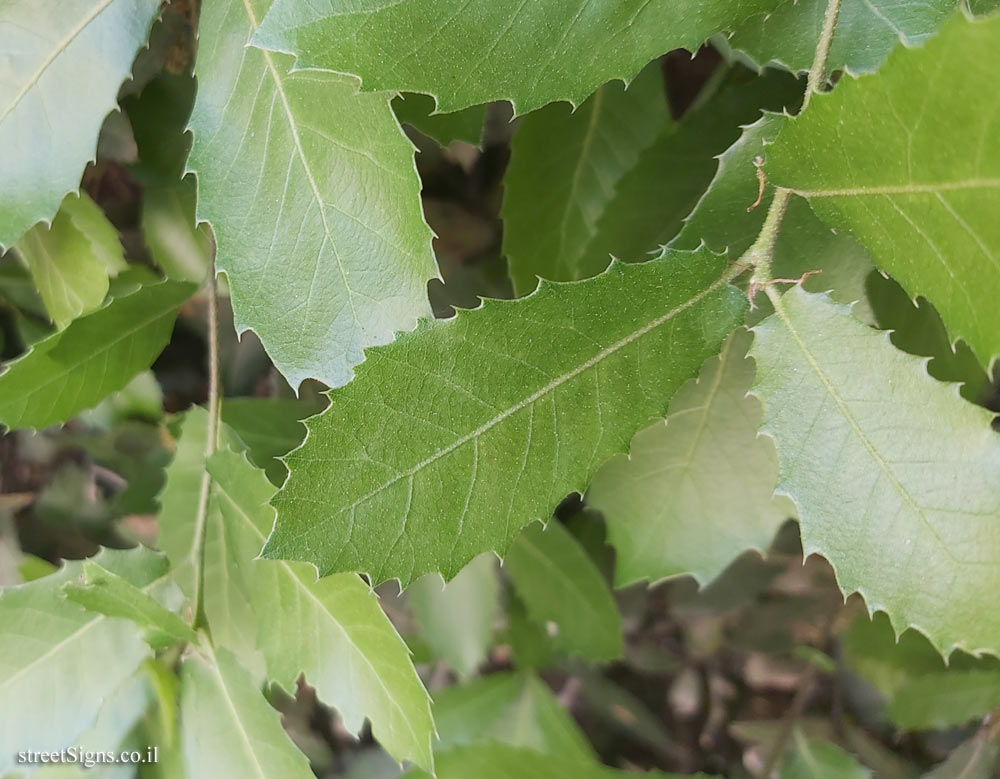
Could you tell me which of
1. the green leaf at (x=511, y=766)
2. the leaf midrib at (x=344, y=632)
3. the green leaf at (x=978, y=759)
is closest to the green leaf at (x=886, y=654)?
the green leaf at (x=978, y=759)

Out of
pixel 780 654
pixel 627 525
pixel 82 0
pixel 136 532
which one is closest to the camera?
pixel 82 0

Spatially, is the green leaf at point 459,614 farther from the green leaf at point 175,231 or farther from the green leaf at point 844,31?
the green leaf at point 844,31

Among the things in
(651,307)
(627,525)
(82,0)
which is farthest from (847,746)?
(82,0)

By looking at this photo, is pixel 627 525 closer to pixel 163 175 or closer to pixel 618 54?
pixel 618 54

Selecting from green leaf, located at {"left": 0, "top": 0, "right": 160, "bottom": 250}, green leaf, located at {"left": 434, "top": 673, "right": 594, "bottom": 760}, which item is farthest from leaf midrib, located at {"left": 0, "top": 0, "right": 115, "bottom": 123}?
green leaf, located at {"left": 434, "top": 673, "right": 594, "bottom": 760}

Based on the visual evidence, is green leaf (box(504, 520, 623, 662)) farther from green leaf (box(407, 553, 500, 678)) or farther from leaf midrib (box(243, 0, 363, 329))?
leaf midrib (box(243, 0, 363, 329))

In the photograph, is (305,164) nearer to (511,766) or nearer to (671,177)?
(671,177)

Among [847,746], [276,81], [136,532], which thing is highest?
[276,81]

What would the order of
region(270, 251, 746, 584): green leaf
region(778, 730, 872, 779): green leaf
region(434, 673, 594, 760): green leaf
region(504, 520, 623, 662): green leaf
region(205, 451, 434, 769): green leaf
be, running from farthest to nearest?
region(434, 673, 594, 760): green leaf, region(778, 730, 872, 779): green leaf, region(504, 520, 623, 662): green leaf, region(205, 451, 434, 769): green leaf, region(270, 251, 746, 584): green leaf
